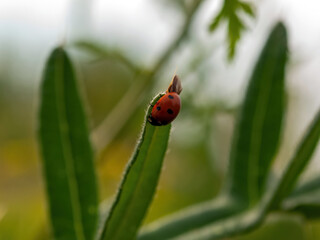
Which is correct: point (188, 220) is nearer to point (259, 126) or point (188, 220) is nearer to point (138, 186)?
point (259, 126)

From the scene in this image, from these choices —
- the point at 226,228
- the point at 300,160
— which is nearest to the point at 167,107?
the point at 300,160

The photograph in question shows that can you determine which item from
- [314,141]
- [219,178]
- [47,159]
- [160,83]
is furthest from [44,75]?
[219,178]

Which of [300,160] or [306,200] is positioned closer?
[300,160]

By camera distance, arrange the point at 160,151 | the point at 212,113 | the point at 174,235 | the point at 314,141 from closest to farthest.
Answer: the point at 160,151 → the point at 314,141 → the point at 174,235 → the point at 212,113

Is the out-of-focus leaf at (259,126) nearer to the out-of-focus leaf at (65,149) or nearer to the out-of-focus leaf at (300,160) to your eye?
the out-of-focus leaf at (300,160)

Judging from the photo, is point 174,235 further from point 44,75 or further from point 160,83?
point 160,83

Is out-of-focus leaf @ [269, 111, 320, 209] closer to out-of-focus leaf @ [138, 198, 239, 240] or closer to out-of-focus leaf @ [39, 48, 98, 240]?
out-of-focus leaf @ [138, 198, 239, 240]
